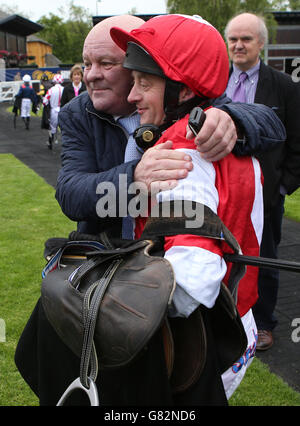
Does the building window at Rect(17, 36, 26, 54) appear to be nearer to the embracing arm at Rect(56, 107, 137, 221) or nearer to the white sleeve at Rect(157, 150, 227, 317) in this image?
the embracing arm at Rect(56, 107, 137, 221)

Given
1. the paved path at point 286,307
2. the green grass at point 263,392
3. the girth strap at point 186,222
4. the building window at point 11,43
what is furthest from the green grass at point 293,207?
the building window at point 11,43

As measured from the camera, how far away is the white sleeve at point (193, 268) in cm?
134

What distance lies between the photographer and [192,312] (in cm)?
144

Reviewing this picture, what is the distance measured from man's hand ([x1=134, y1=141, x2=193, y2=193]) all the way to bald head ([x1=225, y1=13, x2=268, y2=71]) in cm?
272

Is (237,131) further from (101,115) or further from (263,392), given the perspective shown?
(263,392)

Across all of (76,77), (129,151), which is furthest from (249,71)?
(76,77)

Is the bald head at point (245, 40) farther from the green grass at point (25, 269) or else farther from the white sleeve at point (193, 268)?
the white sleeve at point (193, 268)

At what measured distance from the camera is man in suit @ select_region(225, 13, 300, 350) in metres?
3.79

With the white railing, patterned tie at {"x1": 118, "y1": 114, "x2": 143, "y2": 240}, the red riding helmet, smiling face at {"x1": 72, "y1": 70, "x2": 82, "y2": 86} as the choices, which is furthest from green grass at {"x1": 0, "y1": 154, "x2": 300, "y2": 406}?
the white railing

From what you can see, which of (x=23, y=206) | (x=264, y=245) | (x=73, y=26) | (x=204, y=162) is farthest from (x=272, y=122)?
(x=73, y=26)

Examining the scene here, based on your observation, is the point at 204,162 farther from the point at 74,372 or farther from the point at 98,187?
the point at 74,372

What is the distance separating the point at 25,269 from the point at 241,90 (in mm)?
3236

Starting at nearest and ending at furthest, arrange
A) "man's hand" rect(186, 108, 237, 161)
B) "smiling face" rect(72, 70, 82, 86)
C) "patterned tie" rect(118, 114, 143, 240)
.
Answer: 1. "man's hand" rect(186, 108, 237, 161)
2. "patterned tie" rect(118, 114, 143, 240)
3. "smiling face" rect(72, 70, 82, 86)

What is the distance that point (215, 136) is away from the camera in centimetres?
148
